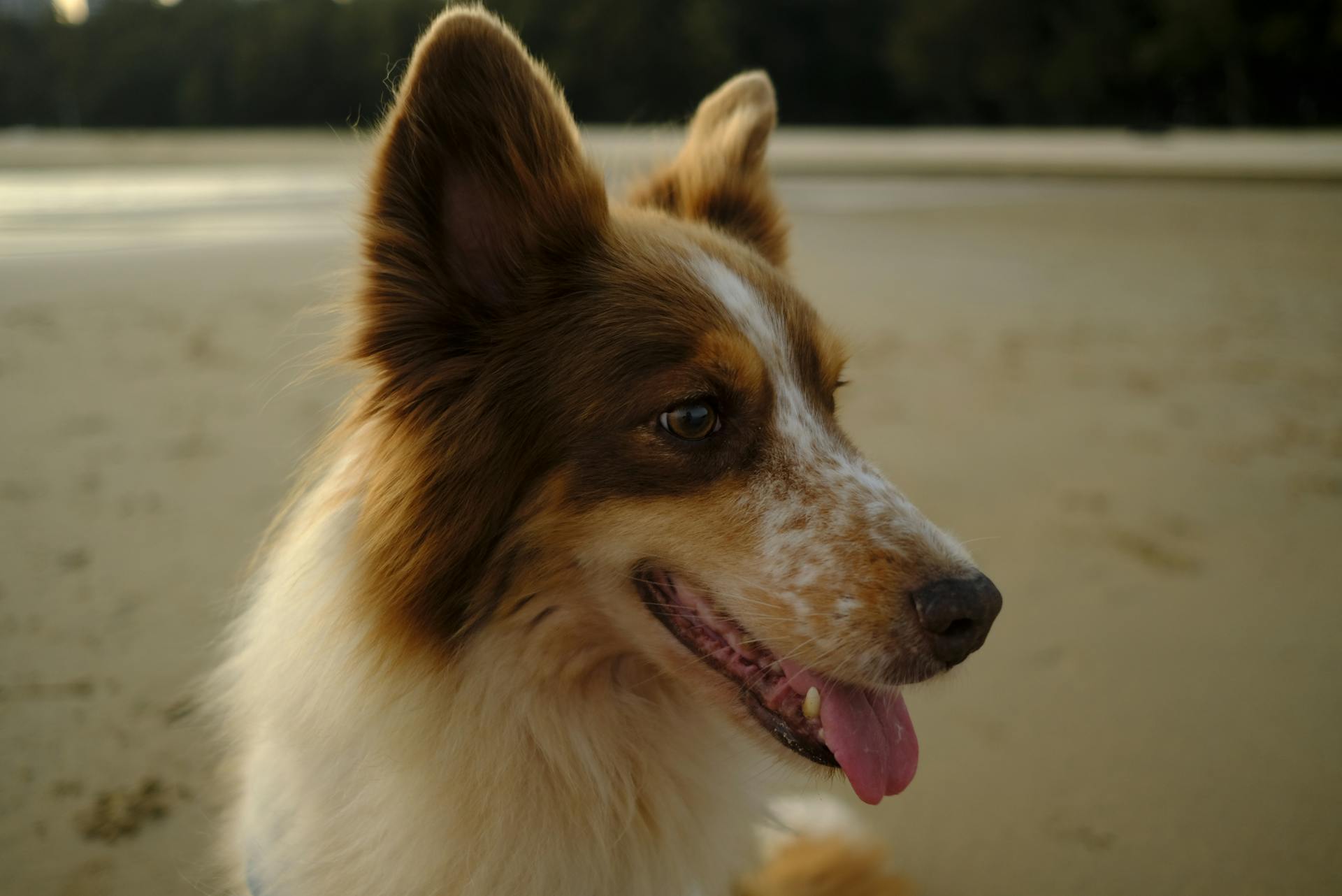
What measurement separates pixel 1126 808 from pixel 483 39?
305 centimetres

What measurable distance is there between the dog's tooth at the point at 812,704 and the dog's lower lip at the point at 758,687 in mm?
17

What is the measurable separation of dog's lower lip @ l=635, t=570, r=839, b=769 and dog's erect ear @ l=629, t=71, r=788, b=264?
48.0 inches

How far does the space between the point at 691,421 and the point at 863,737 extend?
786 mm

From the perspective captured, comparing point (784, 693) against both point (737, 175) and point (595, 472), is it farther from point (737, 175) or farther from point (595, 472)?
point (737, 175)

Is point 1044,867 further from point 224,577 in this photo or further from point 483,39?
point 224,577

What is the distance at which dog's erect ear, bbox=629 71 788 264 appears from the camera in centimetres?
299

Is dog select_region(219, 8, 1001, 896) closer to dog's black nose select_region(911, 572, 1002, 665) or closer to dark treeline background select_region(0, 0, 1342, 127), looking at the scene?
dog's black nose select_region(911, 572, 1002, 665)

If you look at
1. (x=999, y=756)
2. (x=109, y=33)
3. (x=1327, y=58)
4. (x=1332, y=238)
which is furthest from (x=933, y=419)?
(x=109, y=33)

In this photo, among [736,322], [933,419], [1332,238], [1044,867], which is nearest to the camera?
[736,322]

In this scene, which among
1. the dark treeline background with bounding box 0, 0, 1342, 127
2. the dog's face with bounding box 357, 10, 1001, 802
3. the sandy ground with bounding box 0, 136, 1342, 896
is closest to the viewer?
the dog's face with bounding box 357, 10, 1001, 802

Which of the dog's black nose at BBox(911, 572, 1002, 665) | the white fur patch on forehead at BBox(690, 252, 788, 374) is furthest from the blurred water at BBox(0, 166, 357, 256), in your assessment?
the dog's black nose at BBox(911, 572, 1002, 665)

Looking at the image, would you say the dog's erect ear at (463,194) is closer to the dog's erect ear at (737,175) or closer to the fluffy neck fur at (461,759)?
the fluffy neck fur at (461,759)

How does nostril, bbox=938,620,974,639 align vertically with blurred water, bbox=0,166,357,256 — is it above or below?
above

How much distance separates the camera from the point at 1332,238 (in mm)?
15172
